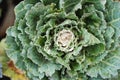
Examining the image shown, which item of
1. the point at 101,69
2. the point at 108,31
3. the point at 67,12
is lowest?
the point at 101,69

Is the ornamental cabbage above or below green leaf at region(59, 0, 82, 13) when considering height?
below

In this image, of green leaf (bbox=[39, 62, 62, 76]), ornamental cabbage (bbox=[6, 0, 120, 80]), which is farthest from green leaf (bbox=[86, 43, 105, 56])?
green leaf (bbox=[39, 62, 62, 76])

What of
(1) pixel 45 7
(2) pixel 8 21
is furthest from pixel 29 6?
(2) pixel 8 21

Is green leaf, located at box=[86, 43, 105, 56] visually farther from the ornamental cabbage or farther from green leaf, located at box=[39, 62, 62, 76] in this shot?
green leaf, located at box=[39, 62, 62, 76]

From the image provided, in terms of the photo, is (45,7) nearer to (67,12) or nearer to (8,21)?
(67,12)

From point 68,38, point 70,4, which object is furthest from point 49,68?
point 70,4

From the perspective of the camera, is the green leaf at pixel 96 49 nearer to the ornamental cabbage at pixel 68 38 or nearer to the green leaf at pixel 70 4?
the ornamental cabbage at pixel 68 38

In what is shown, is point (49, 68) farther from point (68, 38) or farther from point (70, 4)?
point (70, 4)

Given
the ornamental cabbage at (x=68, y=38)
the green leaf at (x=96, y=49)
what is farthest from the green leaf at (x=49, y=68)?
the green leaf at (x=96, y=49)
